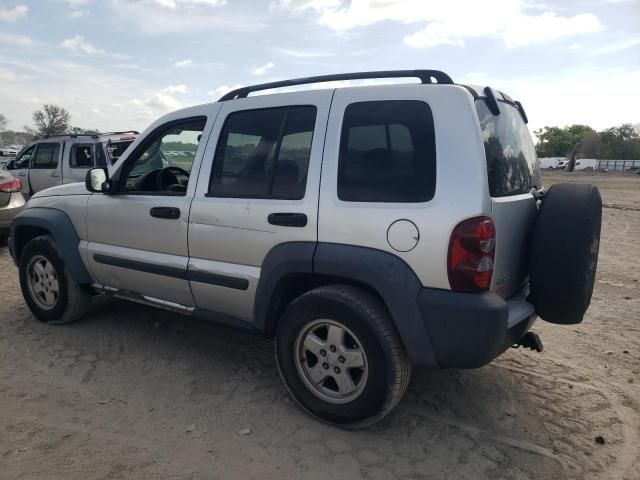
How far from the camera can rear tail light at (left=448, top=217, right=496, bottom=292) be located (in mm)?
2545

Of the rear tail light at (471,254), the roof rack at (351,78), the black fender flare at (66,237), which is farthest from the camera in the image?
the black fender flare at (66,237)

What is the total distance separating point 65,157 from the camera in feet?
32.2

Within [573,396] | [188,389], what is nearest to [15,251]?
[188,389]

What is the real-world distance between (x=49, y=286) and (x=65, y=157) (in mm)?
6133

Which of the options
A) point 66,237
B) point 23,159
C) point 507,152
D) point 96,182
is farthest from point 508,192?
point 23,159

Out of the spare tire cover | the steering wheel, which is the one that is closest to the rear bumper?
the spare tire cover

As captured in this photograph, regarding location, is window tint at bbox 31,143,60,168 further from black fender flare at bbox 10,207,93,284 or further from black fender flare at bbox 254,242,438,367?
black fender flare at bbox 254,242,438,367

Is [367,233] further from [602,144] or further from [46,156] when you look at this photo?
[602,144]

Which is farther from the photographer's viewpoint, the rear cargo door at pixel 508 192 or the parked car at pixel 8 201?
the parked car at pixel 8 201

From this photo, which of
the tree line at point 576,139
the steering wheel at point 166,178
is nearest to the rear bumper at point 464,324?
the steering wheel at point 166,178

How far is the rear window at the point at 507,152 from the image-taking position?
274cm

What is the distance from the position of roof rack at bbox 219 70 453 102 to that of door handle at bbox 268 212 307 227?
918 mm

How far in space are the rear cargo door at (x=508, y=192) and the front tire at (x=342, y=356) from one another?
0.67m

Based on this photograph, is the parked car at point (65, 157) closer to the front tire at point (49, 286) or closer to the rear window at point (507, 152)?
the front tire at point (49, 286)
